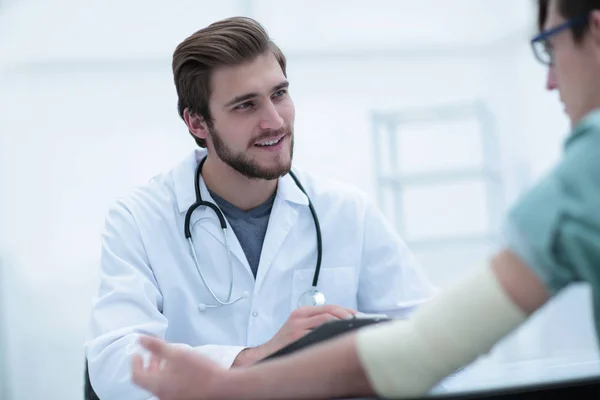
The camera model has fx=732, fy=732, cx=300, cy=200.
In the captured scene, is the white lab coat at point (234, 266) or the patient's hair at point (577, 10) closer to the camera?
the patient's hair at point (577, 10)

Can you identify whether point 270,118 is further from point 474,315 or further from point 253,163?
point 474,315

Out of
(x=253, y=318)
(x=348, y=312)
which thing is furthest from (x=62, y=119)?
(x=348, y=312)

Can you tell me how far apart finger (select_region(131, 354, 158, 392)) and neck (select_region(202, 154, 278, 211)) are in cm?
98

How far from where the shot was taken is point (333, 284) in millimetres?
1753

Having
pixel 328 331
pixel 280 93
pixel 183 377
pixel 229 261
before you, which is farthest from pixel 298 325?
pixel 280 93

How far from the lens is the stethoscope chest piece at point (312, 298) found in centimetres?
164

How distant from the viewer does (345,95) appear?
4398mm

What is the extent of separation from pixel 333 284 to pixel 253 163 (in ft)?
1.16

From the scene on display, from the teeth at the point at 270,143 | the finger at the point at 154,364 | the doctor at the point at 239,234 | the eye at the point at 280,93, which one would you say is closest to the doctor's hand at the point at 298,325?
the doctor at the point at 239,234

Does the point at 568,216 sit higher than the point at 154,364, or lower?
higher

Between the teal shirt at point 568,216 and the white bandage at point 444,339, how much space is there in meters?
0.06

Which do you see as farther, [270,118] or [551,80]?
[270,118]

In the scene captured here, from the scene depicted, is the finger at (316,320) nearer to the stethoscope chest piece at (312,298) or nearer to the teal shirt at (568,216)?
the stethoscope chest piece at (312,298)

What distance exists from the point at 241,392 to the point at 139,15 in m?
3.56
